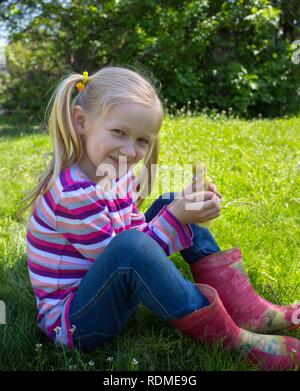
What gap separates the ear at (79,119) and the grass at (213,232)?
2.29 feet

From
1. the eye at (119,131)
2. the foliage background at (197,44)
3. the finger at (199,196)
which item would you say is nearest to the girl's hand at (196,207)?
the finger at (199,196)

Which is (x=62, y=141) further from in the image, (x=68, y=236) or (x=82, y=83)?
(x=68, y=236)

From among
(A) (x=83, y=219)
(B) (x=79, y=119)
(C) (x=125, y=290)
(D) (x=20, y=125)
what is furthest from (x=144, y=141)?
(D) (x=20, y=125)

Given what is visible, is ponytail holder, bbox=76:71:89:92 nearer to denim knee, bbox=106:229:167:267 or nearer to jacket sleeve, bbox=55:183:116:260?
jacket sleeve, bbox=55:183:116:260

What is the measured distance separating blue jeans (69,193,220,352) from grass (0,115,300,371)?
104 millimetres

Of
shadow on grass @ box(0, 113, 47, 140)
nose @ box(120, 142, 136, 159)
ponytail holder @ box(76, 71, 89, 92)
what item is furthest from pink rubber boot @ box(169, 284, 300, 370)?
shadow on grass @ box(0, 113, 47, 140)

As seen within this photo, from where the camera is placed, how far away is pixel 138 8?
A: 320 inches

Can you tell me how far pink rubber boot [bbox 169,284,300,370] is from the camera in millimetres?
1530

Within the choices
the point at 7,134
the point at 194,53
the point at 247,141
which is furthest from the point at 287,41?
the point at 7,134

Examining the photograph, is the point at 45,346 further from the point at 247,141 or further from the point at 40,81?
the point at 40,81

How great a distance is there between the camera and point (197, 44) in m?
7.84

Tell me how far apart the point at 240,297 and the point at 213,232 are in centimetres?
78

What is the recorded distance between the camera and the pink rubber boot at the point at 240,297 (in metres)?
1.77

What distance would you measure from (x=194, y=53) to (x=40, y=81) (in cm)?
295
